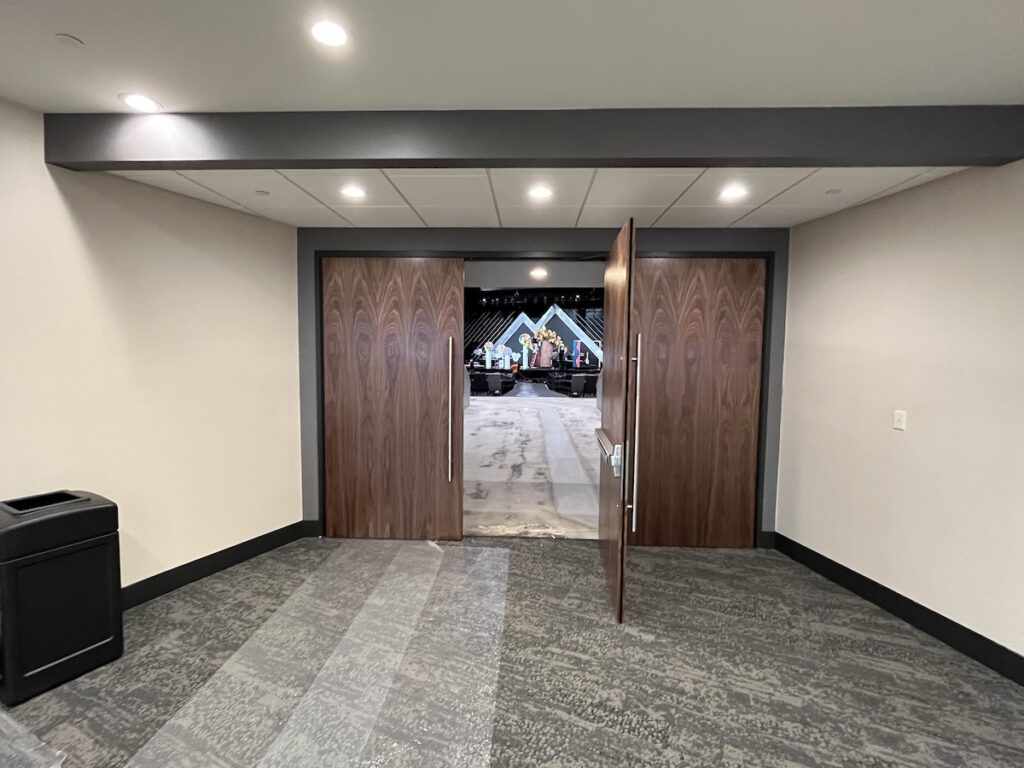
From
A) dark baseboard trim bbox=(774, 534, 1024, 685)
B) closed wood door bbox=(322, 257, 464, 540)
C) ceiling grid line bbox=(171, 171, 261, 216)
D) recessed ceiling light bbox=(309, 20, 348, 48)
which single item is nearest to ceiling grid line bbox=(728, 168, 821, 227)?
closed wood door bbox=(322, 257, 464, 540)

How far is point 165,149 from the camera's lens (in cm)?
227

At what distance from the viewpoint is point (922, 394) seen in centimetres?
274

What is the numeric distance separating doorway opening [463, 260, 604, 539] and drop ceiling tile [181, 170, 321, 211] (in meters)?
2.92

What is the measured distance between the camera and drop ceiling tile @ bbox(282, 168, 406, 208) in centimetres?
257

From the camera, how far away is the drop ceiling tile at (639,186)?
250cm

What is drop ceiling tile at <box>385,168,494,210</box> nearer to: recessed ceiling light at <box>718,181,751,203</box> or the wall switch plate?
recessed ceiling light at <box>718,181,751,203</box>

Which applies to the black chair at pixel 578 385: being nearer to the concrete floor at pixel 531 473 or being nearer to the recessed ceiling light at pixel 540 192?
the concrete floor at pixel 531 473

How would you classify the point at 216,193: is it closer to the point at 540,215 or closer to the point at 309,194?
the point at 309,194

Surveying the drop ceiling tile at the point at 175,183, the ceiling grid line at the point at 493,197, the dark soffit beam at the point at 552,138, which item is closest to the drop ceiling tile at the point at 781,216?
the dark soffit beam at the point at 552,138

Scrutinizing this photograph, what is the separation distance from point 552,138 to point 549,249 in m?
1.64

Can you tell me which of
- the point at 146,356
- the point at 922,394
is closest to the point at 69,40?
the point at 146,356

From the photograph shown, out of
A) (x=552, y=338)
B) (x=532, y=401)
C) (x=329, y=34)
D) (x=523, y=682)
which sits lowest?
(x=523, y=682)

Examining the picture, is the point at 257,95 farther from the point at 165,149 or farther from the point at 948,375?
the point at 948,375

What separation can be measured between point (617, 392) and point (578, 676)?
5.12 feet
